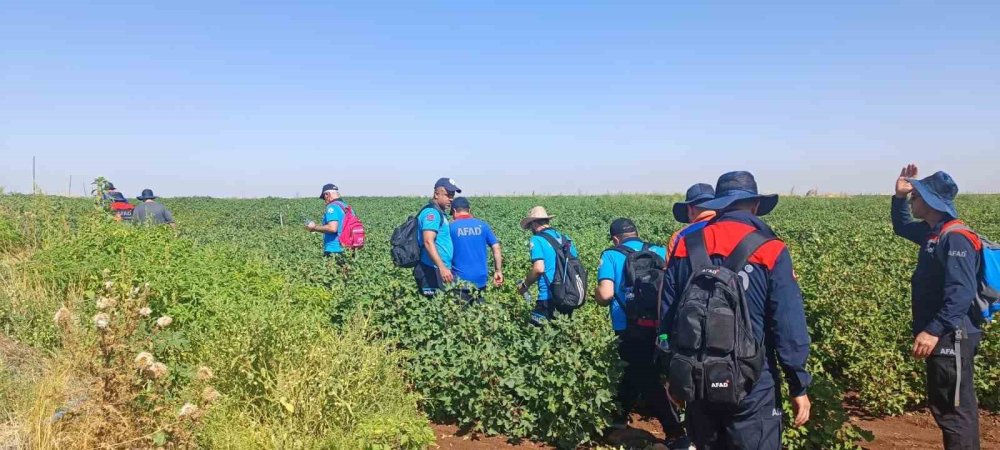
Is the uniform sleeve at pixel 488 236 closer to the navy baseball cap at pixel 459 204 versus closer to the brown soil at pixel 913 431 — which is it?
the navy baseball cap at pixel 459 204

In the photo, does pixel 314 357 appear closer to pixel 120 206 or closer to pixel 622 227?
pixel 622 227

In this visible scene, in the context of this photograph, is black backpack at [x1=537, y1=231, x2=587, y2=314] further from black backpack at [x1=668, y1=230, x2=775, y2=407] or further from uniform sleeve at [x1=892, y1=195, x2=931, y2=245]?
black backpack at [x1=668, y1=230, x2=775, y2=407]

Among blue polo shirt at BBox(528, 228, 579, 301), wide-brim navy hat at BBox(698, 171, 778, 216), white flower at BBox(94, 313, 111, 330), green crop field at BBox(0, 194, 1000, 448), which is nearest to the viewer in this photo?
white flower at BBox(94, 313, 111, 330)

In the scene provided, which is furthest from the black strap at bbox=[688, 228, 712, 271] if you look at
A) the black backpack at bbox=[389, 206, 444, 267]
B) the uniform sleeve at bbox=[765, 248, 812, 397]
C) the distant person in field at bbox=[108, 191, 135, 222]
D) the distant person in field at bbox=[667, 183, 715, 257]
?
the distant person in field at bbox=[108, 191, 135, 222]

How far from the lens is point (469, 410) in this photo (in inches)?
194

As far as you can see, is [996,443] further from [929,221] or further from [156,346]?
[156,346]

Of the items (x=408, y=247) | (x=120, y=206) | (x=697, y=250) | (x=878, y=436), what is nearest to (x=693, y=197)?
(x=697, y=250)

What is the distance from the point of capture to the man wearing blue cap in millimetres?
3836

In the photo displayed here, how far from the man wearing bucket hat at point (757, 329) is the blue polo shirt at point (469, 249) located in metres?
3.75

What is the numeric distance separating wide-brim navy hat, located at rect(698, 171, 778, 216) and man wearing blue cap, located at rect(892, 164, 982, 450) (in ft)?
4.11

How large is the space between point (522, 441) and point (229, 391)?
205cm

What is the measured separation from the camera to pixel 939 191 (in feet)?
13.9

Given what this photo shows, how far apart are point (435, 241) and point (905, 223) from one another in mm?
4205

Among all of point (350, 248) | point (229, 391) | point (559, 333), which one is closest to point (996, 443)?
point (559, 333)
